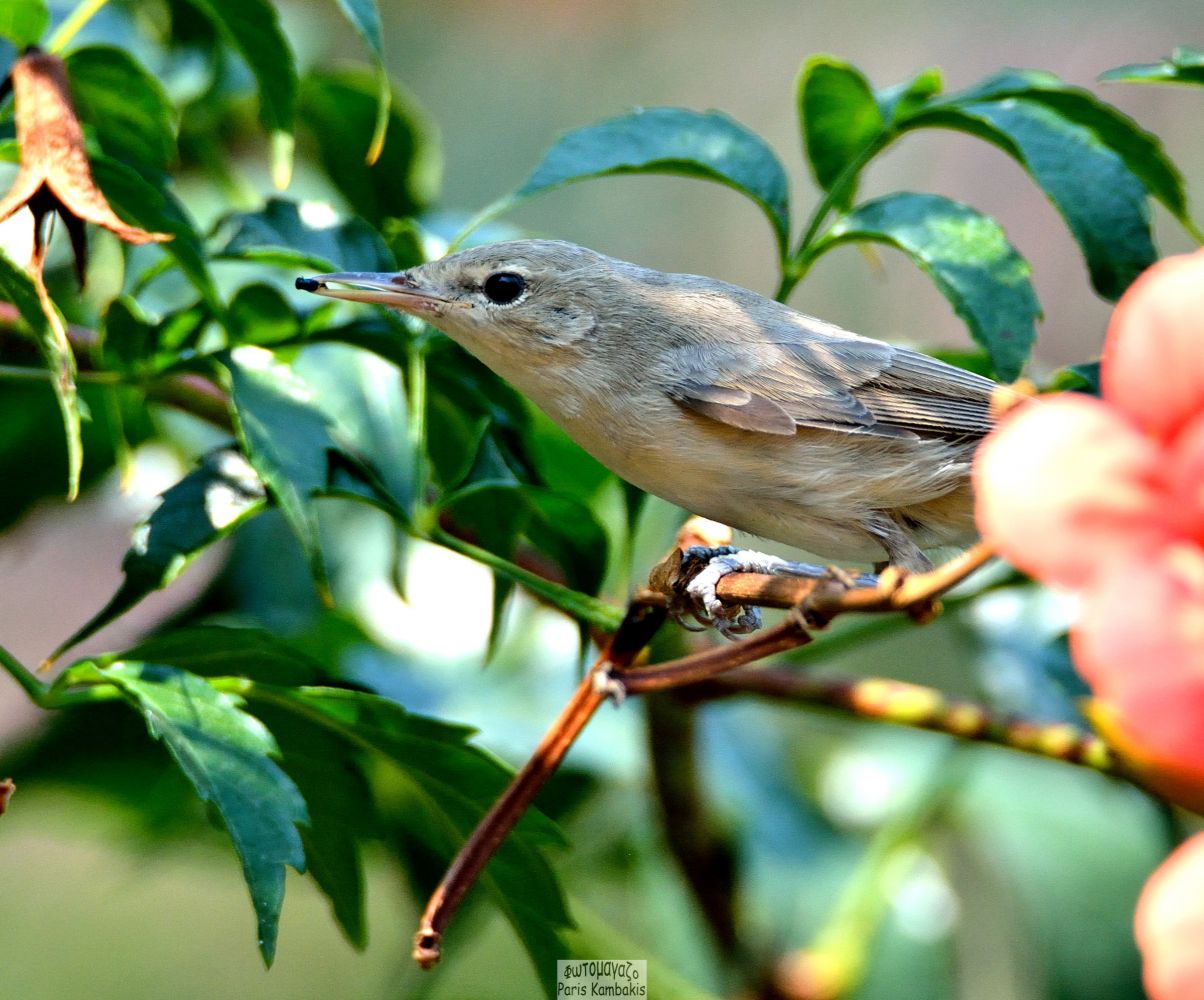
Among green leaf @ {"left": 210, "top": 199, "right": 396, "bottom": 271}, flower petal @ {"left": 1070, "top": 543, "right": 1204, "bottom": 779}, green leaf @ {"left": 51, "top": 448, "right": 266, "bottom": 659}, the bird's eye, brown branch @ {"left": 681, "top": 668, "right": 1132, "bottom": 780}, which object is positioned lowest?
brown branch @ {"left": 681, "top": 668, "right": 1132, "bottom": 780}

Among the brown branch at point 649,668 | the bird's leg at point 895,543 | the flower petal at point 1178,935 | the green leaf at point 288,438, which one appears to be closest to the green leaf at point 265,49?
the green leaf at point 288,438

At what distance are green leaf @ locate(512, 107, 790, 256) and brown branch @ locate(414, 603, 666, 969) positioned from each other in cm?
47

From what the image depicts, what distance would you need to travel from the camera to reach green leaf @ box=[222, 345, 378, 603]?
1096 mm

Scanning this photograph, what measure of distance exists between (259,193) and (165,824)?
0.92 m

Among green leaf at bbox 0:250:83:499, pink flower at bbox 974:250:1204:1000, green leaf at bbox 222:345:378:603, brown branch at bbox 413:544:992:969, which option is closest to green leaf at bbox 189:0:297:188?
green leaf at bbox 222:345:378:603

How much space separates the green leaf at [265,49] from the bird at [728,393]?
6.4 inches

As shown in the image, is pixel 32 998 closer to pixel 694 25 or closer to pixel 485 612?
pixel 485 612

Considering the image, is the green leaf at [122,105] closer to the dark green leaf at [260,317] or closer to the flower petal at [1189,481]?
the dark green leaf at [260,317]

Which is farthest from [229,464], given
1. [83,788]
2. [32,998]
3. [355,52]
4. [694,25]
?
[694,25]

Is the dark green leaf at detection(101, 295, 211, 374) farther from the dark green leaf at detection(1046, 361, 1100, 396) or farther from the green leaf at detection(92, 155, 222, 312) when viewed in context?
the dark green leaf at detection(1046, 361, 1100, 396)

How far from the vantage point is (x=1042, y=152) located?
1255 millimetres

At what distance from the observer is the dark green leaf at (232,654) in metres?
1.11

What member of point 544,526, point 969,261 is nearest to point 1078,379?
point 969,261

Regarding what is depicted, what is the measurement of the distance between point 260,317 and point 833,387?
63 centimetres
